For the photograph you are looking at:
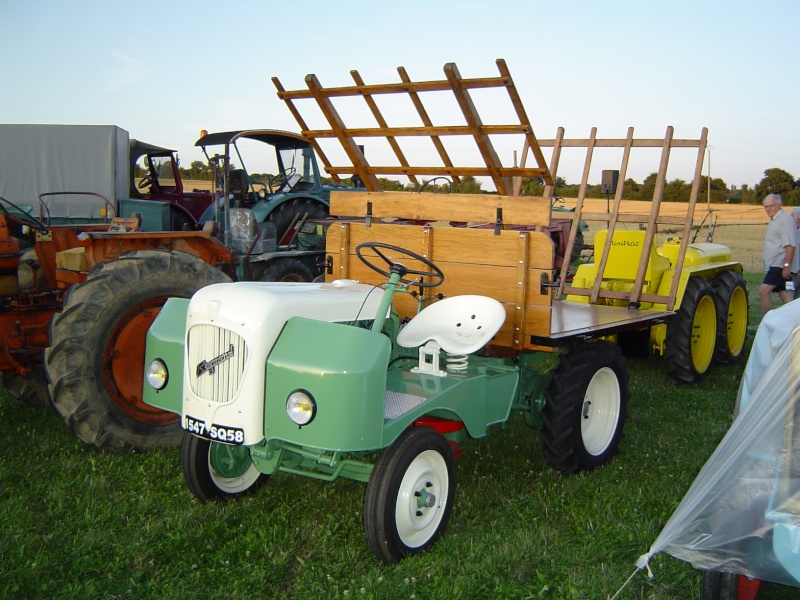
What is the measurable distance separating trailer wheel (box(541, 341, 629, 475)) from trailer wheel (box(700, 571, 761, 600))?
5.52 feet

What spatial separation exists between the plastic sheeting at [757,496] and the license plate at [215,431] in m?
1.69

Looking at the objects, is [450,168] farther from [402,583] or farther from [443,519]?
[402,583]

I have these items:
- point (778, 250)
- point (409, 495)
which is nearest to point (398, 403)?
point (409, 495)

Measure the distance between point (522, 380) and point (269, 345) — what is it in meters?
1.79

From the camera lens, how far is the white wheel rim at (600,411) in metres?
4.62

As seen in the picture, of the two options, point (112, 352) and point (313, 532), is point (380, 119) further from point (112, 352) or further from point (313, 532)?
point (313, 532)

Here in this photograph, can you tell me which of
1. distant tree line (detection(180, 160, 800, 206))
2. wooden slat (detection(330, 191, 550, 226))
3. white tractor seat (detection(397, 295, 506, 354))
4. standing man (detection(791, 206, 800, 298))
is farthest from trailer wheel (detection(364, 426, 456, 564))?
distant tree line (detection(180, 160, 800, 206))

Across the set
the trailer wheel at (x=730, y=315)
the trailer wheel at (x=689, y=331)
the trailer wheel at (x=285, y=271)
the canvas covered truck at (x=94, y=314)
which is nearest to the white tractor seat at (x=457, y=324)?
the canvas covered truck at (x=94, y=314)

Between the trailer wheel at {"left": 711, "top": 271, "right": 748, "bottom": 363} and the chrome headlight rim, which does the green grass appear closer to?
the chrome headlight rim

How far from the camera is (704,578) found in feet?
8.51

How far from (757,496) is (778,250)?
643cm

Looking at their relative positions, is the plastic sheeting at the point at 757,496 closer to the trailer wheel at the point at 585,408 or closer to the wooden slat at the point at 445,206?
the trailer wheel at the point at 585,408

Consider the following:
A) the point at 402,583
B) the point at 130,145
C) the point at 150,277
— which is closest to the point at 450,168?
the point at 150,277

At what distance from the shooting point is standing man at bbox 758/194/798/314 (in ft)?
26.1
